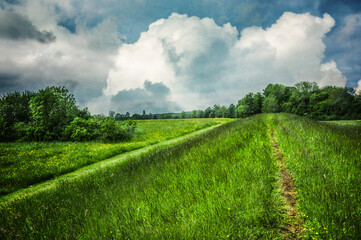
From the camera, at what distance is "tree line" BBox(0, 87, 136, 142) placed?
2150 centimetres

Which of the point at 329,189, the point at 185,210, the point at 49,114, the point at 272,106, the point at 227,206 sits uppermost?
the point at 272,106

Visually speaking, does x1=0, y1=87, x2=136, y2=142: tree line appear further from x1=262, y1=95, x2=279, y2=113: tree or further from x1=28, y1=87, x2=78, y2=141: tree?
x1=262, y1=95, x2=279, y2=113: tree

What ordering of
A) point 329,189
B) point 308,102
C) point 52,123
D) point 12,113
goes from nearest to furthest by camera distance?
point 329,189, point 52,123, point 12,113, point 308,102

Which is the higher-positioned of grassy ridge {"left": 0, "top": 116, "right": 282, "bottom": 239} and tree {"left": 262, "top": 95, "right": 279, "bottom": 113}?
tree {"left": 262, "top": 95, "right": 279, "bottom": 113}

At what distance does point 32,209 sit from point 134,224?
3.78 m

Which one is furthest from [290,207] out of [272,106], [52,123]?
[272,106]

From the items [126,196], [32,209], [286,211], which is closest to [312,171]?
[286,211]

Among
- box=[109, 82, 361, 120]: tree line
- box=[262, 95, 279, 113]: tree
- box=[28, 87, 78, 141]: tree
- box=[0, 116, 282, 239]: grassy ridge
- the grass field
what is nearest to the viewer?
the grass field

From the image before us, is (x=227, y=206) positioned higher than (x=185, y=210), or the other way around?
(x=227, y=206)

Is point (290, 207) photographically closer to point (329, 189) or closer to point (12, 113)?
point (329, 189)

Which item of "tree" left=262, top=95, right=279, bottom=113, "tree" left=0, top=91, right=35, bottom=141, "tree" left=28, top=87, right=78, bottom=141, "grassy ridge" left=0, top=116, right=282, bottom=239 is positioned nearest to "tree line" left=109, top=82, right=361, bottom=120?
"tree" left=262, top=95, right=279, bottom=113

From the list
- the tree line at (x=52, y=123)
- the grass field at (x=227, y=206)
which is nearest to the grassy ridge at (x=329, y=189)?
the grass field at (x=227, y=206)

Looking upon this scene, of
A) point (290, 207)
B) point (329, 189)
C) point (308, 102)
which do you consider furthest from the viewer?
point (308, 102)

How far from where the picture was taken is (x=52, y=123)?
22703mm
